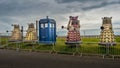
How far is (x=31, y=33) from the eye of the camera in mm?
30922

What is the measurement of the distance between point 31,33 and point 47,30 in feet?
12.3

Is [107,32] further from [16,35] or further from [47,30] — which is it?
[16,35]

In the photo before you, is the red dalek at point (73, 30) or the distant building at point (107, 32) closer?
the distant building at point (107, 32)

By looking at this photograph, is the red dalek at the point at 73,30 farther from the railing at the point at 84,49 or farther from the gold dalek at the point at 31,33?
the gold dalek at the point at 31,33

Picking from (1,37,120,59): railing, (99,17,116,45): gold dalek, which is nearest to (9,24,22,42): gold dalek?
(1,37,120,59): railing

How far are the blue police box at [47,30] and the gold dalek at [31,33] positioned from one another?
7.86 ft

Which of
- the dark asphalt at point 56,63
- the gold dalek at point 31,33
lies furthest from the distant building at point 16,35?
the dark asphalt at point 56,63

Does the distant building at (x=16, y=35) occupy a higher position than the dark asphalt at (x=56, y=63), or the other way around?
the distant building at (x=16, y=35)

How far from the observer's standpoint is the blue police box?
90.9 ft

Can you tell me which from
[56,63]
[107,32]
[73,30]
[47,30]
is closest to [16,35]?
[47,30]

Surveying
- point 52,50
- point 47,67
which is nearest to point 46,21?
point 52,50

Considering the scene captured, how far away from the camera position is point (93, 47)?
22.2m

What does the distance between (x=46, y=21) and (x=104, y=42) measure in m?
8.11

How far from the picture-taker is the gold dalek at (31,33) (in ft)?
101
